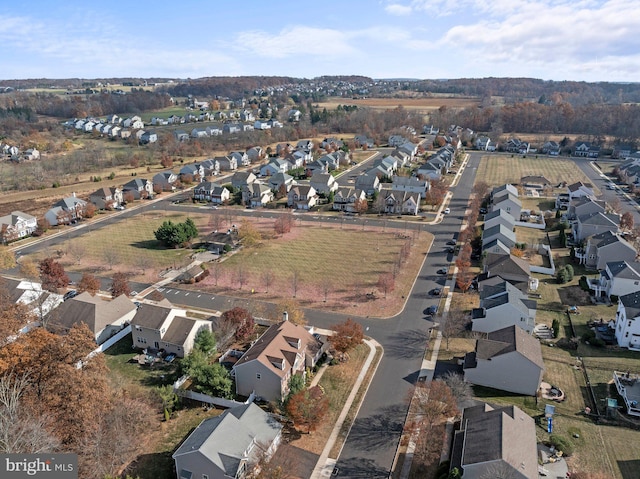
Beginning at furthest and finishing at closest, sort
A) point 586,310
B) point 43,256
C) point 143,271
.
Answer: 1. point 43,256
2. point 143,271
3. point 586,310

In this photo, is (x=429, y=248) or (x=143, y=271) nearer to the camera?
(x=143, y=271)

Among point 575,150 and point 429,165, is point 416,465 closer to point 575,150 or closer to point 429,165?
point 429,165

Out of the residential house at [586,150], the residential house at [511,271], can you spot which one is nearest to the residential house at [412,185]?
the residential house at [511,271]

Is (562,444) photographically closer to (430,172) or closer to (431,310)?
(431,310)

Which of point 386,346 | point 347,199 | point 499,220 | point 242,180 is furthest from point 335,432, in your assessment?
point 242,180

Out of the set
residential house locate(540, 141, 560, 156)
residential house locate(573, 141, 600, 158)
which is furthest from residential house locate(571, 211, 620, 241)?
residential house locate(573, 141, 600, 158)

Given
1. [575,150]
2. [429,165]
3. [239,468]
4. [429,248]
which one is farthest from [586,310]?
[575,150]

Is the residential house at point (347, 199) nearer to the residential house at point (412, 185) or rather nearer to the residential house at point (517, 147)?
the residential house at point (412, 185)

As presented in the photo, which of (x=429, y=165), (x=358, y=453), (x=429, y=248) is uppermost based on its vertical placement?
(x=429, y=165)
